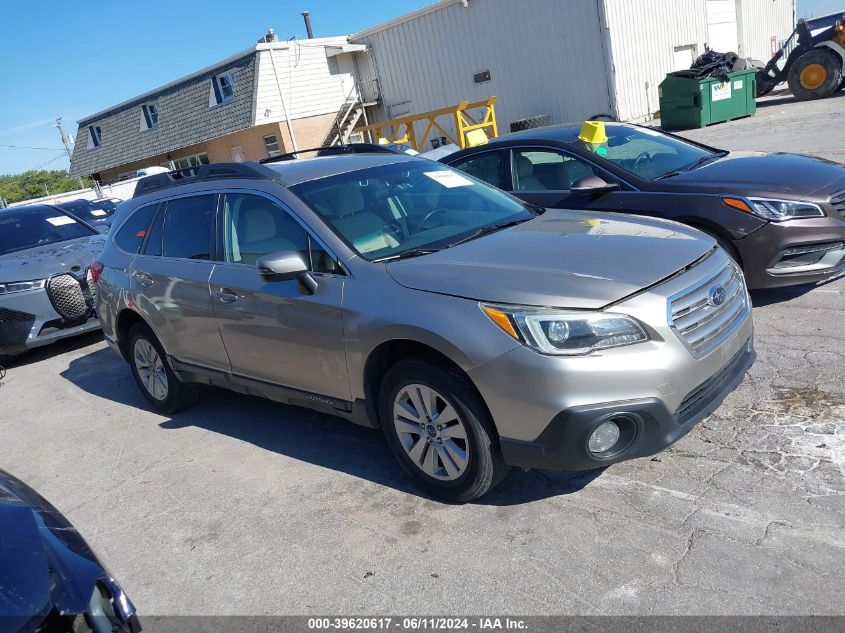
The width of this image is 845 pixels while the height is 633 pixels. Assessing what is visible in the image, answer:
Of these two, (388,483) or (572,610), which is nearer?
(572,610)

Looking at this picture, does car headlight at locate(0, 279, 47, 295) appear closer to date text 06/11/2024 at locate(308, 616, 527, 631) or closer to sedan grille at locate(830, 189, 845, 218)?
date text 06/11/2024 at locate(308, 616, 527, 631)

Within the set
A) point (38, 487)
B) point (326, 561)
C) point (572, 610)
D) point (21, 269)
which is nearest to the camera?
point (572, 610)

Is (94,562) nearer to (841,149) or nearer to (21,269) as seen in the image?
(21,269)

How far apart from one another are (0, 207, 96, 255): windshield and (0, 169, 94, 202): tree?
243ft

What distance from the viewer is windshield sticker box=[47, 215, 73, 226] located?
31.5 ft

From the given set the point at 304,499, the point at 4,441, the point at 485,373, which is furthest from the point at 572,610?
the point at 4,441

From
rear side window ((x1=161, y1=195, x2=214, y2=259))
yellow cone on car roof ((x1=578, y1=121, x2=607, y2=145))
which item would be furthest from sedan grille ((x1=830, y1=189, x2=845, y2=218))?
rear side window ((x1=161, y1=195, x2=214, y2=259))

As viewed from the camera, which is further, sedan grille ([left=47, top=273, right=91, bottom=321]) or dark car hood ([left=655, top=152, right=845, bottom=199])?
sedan grille ([left=47, top=273, right=91, bottom=321])

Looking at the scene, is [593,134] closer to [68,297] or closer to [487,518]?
[487,518]

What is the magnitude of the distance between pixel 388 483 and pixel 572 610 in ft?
4.75

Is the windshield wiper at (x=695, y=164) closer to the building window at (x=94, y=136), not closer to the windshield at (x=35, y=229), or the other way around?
the windshield at (x=35, y=229)

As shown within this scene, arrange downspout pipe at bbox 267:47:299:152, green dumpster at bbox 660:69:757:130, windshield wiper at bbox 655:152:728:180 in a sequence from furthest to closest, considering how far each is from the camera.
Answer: downspout pipe at bbox 267:47:299:152 < green dumpster at bbox 660:69:757:130 < windshield wiper at bbox 655:152:728:180

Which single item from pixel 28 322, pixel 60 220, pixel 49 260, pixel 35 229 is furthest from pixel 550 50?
pixel 28 322

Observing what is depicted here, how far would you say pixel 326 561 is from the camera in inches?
134
